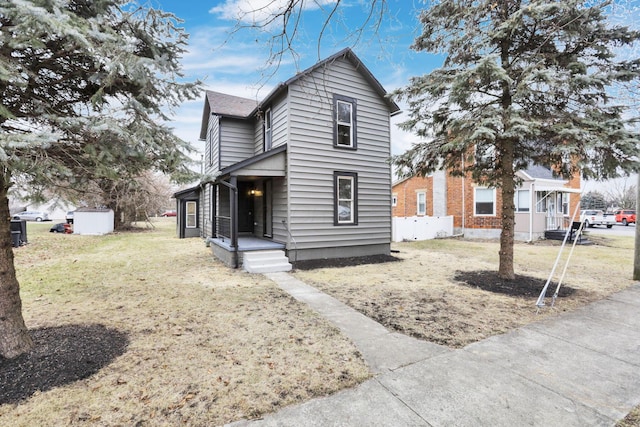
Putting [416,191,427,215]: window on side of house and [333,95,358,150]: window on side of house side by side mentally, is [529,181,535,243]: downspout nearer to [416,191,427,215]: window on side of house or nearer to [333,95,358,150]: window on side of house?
[416,191,427,215]: window on side of house

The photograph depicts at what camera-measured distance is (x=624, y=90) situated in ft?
20.2

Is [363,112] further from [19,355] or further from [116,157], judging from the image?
[19,355]

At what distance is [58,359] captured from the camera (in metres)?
3.27

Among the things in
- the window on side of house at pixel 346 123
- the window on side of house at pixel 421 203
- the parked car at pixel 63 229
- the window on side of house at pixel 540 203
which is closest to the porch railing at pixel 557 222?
the window on side of house at pixel 540 203

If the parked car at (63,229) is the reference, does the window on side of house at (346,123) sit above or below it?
above

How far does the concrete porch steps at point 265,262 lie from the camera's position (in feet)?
27.7

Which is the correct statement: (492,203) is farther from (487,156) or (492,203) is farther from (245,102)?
(245,102)

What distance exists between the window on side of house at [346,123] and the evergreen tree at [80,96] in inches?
286

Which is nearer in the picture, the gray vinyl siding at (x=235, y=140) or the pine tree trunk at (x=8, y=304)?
the pine tree trunk at (x=8, y=304)

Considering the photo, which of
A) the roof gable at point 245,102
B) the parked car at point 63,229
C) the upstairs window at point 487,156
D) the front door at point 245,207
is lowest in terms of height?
the parked car at point 63,229

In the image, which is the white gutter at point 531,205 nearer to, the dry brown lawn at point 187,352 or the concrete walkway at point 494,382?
the concrete walkway at point 494,382

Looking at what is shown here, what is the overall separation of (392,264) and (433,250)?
4.04 m

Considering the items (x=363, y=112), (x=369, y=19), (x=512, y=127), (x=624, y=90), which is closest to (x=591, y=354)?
(x=512, y=127)

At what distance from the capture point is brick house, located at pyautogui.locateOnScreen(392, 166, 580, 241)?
15880 millimetres
